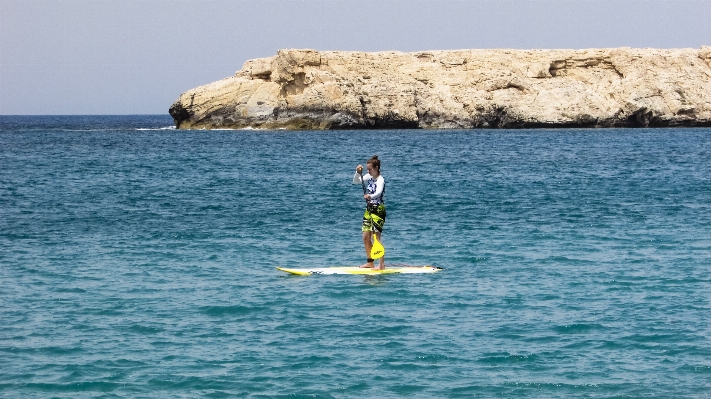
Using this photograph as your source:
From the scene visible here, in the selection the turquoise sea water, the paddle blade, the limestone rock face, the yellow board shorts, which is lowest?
the turquoise sea water

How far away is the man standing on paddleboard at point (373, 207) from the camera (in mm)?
17125

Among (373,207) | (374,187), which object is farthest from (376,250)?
(374,187)

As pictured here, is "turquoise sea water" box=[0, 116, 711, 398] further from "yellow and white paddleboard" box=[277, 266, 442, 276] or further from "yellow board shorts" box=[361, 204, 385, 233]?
"yellow board shorts" box=[361, 204, 385, 233]

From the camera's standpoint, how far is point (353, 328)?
13.5m

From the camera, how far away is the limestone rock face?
3305 inches

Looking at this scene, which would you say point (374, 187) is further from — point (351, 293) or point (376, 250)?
point (351, 293)

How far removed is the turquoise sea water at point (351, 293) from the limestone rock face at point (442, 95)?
156 feet

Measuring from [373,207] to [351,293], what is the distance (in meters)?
2.09

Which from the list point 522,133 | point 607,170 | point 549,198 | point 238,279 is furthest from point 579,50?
point 238,279

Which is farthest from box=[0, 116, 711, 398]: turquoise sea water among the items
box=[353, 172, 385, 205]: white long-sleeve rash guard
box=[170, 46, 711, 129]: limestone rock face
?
box=[170, 46, 711, 129]: limestone rock face

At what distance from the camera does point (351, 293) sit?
15.9 meters

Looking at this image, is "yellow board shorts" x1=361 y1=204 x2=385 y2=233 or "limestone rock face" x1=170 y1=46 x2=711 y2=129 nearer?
"yellow board shorts" x1=361 y1=204 x2=385 y2=233

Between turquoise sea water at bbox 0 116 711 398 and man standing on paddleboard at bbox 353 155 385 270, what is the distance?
59 centimetres

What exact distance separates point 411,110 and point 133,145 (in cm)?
2645
